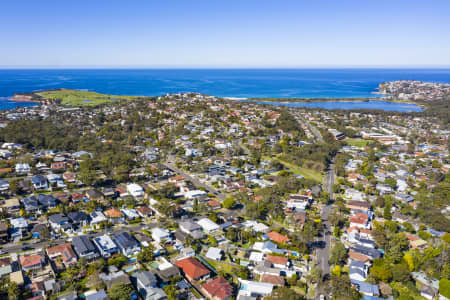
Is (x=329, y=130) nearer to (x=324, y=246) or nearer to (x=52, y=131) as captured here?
(x=324, y=246)

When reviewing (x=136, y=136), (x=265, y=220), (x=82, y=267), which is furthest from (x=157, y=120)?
(x=82, y=267)

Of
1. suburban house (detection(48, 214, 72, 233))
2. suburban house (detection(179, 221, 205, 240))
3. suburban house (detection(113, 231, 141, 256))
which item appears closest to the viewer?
suburban house (detection(113, 231, 141, 256))

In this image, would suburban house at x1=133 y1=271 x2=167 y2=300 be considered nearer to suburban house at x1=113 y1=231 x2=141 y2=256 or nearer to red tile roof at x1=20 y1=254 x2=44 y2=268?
suburban house at x1=113 y1=231 x2=141 y2=256

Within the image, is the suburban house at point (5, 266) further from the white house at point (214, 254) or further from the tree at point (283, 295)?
the tree at point (283, 295)

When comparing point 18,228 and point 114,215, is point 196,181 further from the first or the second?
point 18,228

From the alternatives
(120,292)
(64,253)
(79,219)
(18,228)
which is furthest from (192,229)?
(18,228)

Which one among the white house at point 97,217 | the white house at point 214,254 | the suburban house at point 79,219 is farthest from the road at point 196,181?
the suburban house at point 79,219

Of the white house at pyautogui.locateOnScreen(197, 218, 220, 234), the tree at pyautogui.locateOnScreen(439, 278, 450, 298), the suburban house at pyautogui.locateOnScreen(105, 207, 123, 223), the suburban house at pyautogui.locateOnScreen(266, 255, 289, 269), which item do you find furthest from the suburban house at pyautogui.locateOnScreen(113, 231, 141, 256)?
the tree at pyautogui.locateOnScreen(439, 278, 450, 298)

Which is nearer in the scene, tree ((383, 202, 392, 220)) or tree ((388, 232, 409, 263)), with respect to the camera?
tree ((388, 232, 409, 263))
